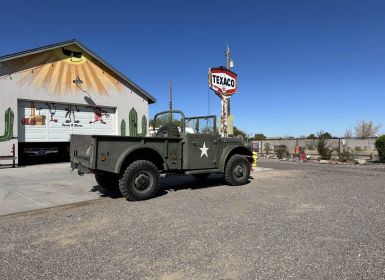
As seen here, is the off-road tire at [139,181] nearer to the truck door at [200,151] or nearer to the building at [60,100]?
the truck door at [200,151]

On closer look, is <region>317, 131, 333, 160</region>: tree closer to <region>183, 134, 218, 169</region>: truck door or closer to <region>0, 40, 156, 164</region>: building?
<region>0, 40, 156, 164</region>: building

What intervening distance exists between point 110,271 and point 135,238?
1.16 metres

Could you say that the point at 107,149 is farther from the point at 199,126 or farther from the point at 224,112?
the point at 224,112

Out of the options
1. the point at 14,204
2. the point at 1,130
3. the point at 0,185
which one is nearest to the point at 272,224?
the point at 14,204

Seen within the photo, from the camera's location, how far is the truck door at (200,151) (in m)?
8.80

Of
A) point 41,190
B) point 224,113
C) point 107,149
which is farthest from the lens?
point 224,113

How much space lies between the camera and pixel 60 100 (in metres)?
17.0

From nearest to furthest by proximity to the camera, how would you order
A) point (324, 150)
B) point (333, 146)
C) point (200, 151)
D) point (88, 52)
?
1. point (200, 151)
2. point (88, 52)
3. point (324, 150)
4. point (333, 146)

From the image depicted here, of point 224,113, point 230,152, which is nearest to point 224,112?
point 224,113

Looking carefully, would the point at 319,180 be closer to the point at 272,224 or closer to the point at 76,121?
the point at 272,224

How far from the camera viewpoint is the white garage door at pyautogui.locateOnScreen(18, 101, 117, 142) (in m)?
16.2

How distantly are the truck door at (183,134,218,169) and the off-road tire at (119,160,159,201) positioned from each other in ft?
3.64

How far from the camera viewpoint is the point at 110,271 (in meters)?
3.83

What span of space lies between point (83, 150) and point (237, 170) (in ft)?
14.3
